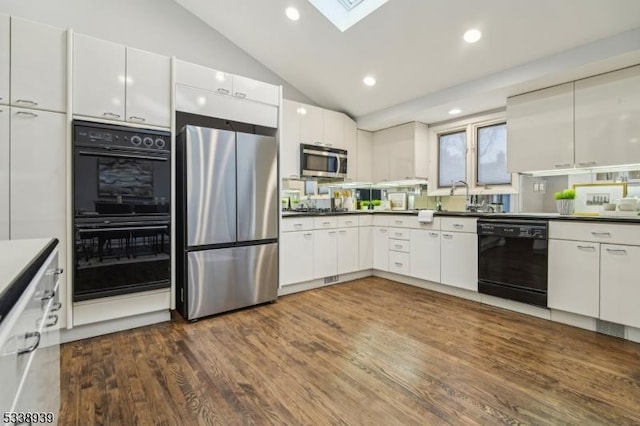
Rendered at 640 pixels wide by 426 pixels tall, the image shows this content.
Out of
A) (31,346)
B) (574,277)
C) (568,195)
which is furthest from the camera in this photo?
(568,195)

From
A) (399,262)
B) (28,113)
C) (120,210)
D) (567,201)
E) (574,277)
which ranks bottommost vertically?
(399,262)

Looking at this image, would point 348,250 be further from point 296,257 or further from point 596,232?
point 596,232

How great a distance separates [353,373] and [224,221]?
171 cm

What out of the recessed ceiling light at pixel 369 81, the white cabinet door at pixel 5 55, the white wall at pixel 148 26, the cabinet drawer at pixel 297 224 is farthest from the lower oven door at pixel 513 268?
the white cabinet door at pixel 5 55

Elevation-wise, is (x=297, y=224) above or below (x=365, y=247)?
above

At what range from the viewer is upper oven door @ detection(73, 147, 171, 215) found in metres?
2.32

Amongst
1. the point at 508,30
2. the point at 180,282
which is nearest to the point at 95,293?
the point at 180,282

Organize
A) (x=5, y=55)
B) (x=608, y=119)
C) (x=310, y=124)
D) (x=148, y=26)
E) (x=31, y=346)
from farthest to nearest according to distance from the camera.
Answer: (x=310, y=124) < (x=148, y=26) < (x=608, y=119) < (x=5, y=55) < (x=31, y=346)

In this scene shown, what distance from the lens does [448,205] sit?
4352mm

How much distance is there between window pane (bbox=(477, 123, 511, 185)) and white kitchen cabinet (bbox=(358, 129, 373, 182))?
154 cm

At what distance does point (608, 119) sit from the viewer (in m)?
2.73

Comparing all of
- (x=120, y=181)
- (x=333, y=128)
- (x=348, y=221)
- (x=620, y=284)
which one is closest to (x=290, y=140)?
(x=333, y=128)

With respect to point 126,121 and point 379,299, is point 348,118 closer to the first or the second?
point 379,299

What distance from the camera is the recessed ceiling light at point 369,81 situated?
386cm
